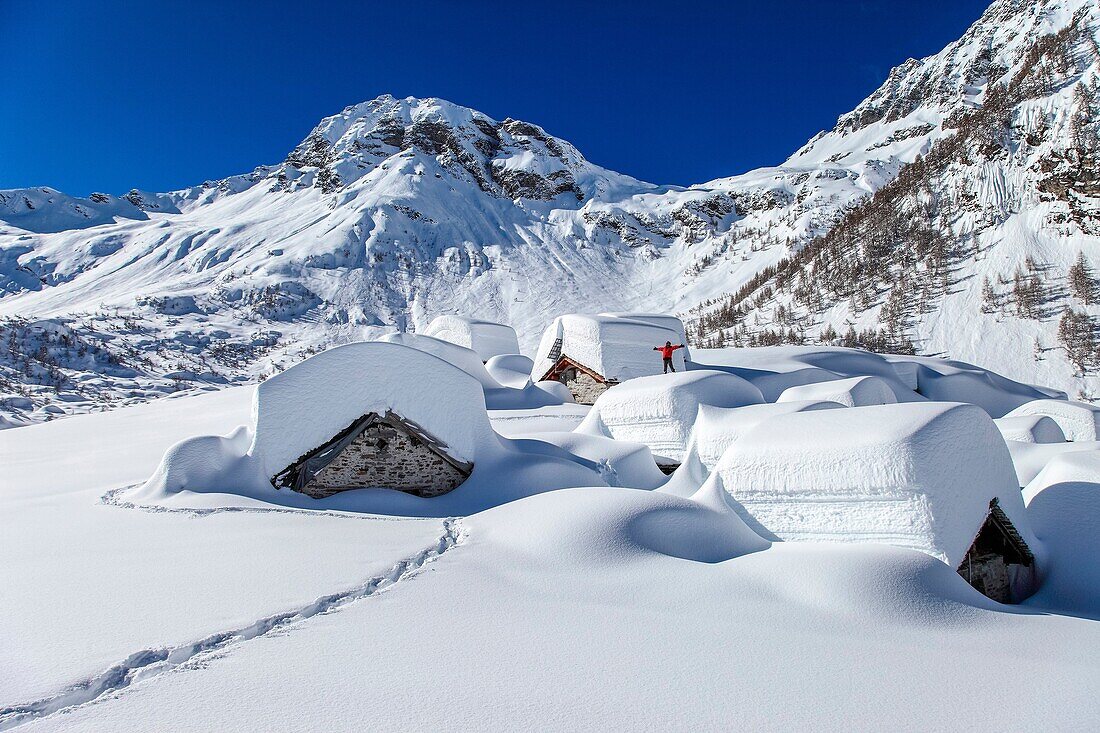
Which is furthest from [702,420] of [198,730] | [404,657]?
[198,730]

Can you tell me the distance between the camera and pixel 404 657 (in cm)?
360

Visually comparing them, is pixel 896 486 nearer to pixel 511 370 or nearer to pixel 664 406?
pixel 664 406

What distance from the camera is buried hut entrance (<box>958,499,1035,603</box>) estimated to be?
6.84 metres

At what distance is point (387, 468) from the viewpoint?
33.2 ft

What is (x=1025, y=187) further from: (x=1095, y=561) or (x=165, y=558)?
(x=165, y=558)

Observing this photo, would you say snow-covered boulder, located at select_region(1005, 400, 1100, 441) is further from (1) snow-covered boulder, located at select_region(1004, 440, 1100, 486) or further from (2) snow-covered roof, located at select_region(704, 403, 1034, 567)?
(2) snow-covered roof, located at select_region(704, 403, 1034, 567)

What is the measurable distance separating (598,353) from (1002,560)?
1443 centimetres

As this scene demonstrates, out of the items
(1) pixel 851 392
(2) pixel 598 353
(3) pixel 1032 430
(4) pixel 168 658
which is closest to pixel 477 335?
(2) pixel 598 353

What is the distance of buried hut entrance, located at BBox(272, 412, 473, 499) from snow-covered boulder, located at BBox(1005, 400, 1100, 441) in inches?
667

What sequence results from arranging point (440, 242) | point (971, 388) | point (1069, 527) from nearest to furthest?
point (1069, 527), point (971, 388), point (440, 242)

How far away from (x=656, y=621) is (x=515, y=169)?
104 m

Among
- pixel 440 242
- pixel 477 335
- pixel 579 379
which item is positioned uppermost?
pixel 440 242

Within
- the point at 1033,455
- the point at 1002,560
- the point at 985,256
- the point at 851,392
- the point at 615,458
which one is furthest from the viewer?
the point at 985,256

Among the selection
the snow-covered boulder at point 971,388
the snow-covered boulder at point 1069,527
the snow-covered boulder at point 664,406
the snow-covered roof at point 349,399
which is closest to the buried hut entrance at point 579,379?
the snow-covered boulder at point 664,406
